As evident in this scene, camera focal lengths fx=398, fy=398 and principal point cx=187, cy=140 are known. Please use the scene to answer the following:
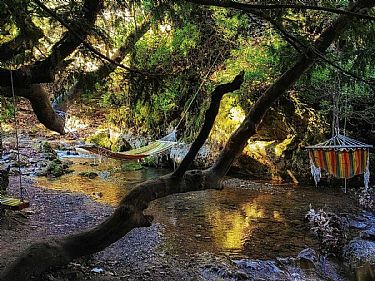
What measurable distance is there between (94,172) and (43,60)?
6.11 meters

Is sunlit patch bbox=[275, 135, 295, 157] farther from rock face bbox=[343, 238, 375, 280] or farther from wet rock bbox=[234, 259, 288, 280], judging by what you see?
wet rock bbox=[234, 259, 288, 280]

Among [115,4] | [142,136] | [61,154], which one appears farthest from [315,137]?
[61,154]

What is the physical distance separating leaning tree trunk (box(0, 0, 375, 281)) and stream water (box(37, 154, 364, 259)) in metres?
1.45

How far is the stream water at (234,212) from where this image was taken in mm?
4117

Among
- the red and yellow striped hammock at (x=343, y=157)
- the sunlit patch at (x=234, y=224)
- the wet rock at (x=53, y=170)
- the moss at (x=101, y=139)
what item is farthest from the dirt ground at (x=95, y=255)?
the moss at (x=101, y=139)

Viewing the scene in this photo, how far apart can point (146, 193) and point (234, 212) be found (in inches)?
123

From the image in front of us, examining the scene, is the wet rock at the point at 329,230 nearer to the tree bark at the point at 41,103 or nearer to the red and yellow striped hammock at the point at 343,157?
the red and yellow striped hammock at the point at 343,157

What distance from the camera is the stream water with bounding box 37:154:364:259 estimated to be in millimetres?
4117

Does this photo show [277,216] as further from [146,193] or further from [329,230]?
[146,193]

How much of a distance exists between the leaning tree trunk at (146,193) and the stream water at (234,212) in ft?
4.77

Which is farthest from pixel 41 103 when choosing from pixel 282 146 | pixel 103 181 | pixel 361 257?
pixel 282 146

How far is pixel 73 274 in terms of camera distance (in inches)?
113

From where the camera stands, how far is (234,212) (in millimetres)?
5445

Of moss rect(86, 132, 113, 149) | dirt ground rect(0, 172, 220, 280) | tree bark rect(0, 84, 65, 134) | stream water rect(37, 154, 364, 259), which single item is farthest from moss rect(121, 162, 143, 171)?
tree bark rect(0, 84, 65, 134)
